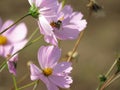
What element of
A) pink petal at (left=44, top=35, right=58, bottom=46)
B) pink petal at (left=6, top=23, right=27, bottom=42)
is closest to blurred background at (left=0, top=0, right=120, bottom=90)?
pink petal at (left=6, top=23, right=27, bottom=42)

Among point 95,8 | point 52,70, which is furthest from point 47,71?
point 95,8

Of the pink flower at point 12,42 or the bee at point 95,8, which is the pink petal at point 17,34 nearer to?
the pink flower at point 12,42

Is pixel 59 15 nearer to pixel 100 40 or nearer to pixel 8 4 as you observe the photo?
pixel 100 40

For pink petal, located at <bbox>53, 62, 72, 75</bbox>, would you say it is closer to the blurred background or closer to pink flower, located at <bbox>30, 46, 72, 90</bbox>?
pink flower, located at <bbox>30, 46, 72, 90</bbox>

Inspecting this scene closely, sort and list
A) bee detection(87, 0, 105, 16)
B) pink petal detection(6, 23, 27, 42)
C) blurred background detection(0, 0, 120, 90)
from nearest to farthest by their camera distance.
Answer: pink petal detection(6, 23, 27, 42)
bee detection(87, 0, 105, 16)
blurred background detection(0, 0, 120, 90)

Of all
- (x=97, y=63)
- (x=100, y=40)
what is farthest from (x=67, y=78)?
(x=100, y=40)

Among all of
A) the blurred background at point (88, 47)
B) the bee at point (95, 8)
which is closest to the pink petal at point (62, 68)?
the bee at point (95, 8)
